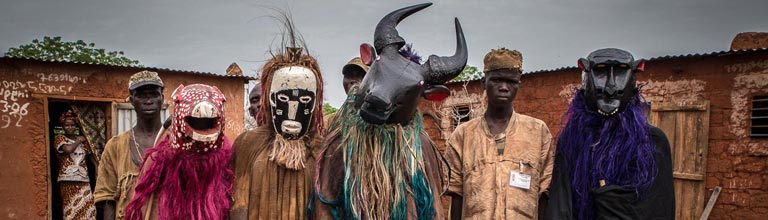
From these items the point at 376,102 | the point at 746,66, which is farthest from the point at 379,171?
the point at 746,66

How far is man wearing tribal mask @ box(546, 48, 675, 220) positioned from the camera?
3066 mm

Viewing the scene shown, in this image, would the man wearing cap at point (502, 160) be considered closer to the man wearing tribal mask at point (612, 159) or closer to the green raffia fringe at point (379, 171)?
the man wearing tribal mask at point (612, 159)

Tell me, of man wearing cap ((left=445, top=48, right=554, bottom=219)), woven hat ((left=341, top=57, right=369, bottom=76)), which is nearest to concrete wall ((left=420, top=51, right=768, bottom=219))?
woven hat ((left=341, top=57, right=369, bottom=76))

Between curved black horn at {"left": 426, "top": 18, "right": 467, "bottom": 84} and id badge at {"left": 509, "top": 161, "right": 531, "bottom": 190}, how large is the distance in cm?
110

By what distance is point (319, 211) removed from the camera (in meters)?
2.45

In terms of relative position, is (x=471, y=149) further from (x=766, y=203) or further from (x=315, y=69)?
(x=766, y=203)

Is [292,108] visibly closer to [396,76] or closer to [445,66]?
[396,76]

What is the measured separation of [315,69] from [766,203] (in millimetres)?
7164

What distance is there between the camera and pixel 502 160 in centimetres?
339

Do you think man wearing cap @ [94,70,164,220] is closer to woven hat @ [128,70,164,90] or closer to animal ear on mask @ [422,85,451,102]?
woven hat @ [128,70,164,90]

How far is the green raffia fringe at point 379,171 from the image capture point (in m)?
2.38

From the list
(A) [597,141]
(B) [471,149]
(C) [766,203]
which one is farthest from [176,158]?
(C) [766,203]

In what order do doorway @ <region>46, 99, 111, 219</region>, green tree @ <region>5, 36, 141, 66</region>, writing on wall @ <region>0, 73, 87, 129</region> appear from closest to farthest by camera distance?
writing on wall @ <region>0, 73, 87, 129</region> → doorway @ <region>46, 99, 111, 219</region> → green tree @ <region>5, 36, 141, 66</region>

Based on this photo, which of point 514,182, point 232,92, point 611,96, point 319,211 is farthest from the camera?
point 232,92
